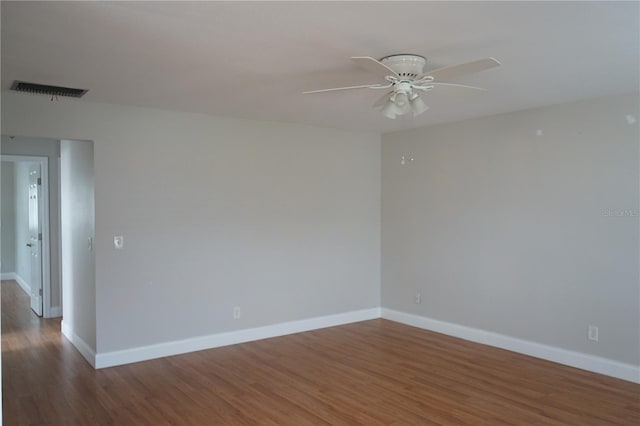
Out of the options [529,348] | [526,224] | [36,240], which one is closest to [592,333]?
[529,348]

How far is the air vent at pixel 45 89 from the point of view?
145 inches

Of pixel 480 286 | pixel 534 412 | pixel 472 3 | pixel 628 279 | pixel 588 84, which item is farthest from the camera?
pixel 480 286

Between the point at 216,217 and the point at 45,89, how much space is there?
1.94m

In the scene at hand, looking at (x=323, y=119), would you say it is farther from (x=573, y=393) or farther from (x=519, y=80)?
(x=573, y=393)

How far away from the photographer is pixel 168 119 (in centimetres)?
473

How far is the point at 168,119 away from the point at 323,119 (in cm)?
161

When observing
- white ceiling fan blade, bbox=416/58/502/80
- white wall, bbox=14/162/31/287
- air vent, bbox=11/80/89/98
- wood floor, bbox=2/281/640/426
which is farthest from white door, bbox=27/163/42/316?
white ceiling fan blade, bbox=416/58/502/80

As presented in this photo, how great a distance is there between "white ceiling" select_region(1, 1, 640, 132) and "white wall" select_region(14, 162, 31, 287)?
513 cm

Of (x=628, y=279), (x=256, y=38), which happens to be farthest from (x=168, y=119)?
(x=628, y=279)

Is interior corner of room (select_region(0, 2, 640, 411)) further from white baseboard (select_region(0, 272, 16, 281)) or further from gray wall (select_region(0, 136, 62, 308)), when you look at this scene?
white baseboard (select_region(0, 272, 16, 281))

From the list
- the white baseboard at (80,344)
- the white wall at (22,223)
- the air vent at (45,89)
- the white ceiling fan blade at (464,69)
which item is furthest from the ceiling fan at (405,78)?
the white wall at (22,223)

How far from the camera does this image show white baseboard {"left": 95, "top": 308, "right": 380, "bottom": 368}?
4477 mm

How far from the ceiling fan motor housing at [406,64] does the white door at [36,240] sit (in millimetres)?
5511

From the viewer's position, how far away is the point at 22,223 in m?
8.82
